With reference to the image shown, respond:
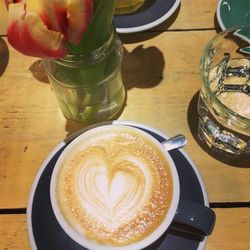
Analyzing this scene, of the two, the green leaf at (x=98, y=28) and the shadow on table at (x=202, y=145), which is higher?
the green leaf at (x=98, y=28)

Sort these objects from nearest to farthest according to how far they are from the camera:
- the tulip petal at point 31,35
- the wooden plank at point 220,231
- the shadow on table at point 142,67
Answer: the tulip petal at point 31,35 → the wooden plank at point 220,231 → the shadow on table at point 142,67

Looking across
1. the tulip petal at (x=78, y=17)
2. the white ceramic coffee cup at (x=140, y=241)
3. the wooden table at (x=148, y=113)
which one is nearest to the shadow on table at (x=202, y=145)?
the wooden table at (x=148, y=113)

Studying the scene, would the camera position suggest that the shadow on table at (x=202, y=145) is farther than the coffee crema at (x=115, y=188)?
Yes

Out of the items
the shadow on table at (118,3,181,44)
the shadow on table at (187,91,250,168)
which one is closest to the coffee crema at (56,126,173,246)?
the shadow on table at (187,91,250,168)

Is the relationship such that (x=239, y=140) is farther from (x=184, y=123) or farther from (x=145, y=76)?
(x=145, y=76)

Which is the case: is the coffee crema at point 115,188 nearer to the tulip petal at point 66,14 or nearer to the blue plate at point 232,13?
the tulip petal at point 66,14

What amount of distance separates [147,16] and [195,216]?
1.32 feet

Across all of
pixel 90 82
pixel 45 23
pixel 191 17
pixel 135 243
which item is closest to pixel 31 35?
pixel 45 23

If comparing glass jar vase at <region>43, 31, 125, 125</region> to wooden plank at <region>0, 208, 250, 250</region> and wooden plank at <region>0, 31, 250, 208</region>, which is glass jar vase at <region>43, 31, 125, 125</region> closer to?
wooden plank at <region>0, 31, 250, 208</region>

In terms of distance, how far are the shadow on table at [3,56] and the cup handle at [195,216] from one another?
0.40 m

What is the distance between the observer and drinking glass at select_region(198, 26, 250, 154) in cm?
56

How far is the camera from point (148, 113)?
0.63 meters

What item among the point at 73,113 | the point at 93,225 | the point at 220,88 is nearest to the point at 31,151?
the point at 73,113

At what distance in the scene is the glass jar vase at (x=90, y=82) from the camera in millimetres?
521
